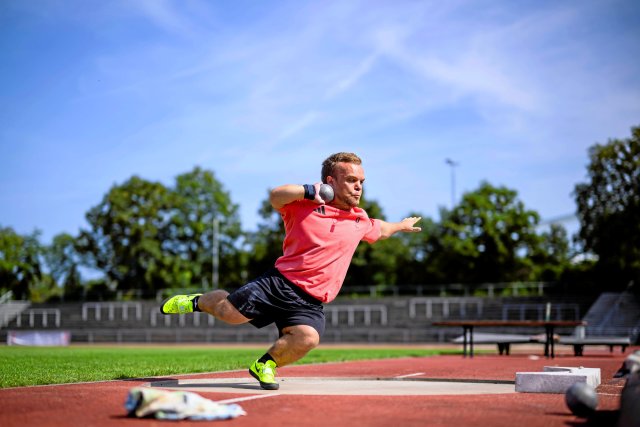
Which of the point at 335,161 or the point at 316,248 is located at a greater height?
the point at 335,161

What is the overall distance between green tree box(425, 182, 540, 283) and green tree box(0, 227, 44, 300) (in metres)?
35.1

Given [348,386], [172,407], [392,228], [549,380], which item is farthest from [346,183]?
[172,407]

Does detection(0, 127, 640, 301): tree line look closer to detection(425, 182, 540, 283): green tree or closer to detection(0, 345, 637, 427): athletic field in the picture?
detection(425, 182, 540, 283): green tree

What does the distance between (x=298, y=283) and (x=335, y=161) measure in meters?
1.17

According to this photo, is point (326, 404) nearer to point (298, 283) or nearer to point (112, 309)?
point (298, 283)

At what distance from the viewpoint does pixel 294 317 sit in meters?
7.09

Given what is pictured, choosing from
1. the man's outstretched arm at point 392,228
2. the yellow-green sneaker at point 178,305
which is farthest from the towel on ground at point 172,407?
the man's outstretched arm at point 392,228

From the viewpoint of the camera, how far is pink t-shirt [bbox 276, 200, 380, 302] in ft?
23.1

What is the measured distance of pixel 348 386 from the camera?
762 centimetres

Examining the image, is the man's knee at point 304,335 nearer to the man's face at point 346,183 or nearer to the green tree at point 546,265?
the man's face at point 346,183

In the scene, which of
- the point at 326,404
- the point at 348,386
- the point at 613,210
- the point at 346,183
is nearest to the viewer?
the point at 326,404

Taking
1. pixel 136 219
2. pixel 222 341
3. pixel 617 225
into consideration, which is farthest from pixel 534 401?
pixel 136 219

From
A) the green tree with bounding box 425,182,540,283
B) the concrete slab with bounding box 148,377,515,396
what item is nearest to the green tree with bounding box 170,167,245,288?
the green tree with bounding box 425,182,540,283

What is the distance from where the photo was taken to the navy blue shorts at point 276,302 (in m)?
7.04
